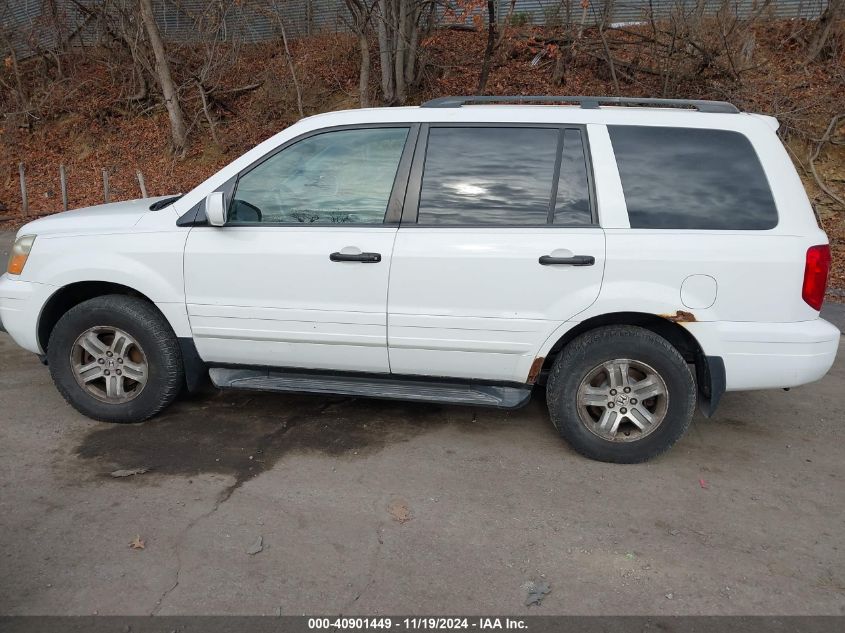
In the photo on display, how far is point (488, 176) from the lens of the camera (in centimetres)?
384

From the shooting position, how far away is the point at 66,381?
4309 mm

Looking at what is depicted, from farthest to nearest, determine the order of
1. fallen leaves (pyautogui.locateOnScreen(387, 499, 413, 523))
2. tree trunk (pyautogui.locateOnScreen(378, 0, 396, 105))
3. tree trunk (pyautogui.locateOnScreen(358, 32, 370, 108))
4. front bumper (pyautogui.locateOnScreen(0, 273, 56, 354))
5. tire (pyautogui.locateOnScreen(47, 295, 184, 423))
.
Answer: tree trunk (pyautogui.locateOnScreen(358, 32, 370, 108)) → tree trunk (pyautogui.locateOnScreen(378, 0, 396, 105)) → front bumper (pyautogui.locateOnScreen(0, 273, 56, 354)) → tire (pyautogui.locateOnScreen(47, 295, 184, 423)) → fallen leaves (pyautogui.locateOnScreen(387, 499, 413, 523))

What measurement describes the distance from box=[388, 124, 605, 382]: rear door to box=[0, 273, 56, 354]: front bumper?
2.22 metres

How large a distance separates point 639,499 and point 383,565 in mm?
1413

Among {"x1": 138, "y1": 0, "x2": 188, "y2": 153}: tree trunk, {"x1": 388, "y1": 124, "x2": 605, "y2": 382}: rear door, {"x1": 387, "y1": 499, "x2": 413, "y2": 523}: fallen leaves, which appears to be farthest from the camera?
{"x1": 138, "y1": 0, "x2": 188, "y2": 153}: tree trunk

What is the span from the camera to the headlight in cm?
431

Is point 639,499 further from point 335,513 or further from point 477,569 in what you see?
point 335,513

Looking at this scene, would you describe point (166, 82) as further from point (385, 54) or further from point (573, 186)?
point (573, 186)

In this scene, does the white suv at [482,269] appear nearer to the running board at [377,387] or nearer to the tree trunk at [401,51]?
the running board at [377,387]

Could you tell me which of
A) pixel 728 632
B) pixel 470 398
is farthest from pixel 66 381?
pixel 728 632

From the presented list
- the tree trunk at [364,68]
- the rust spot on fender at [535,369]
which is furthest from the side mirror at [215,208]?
the tree trunk at [364,68]

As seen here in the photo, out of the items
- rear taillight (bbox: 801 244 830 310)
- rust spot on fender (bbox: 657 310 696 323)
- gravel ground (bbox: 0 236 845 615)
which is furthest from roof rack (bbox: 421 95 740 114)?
gravel ground (bbox: 0 236 845 615)

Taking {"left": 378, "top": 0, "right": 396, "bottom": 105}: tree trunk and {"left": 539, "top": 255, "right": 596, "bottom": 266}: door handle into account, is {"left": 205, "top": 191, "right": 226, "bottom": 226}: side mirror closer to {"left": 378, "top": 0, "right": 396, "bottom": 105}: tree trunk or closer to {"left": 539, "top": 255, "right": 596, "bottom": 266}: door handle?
{"left": 539, "top": 255, "right": 596, "bottom": 266}: door handle

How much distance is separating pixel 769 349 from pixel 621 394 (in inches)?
31.1
